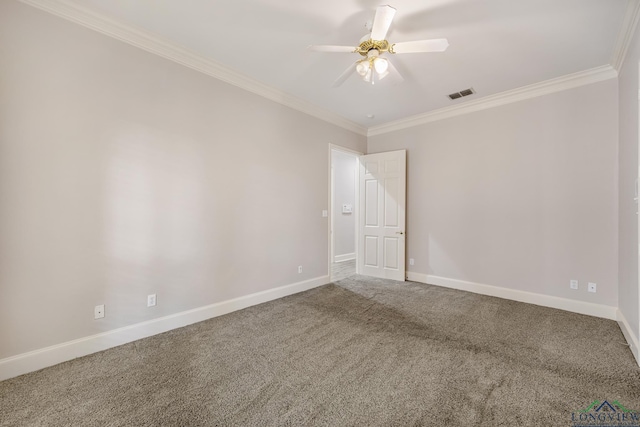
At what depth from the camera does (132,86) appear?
2.53 m

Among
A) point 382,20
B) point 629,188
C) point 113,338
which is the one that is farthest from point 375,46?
point 113,338

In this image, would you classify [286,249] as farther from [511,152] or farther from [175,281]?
[511,152]

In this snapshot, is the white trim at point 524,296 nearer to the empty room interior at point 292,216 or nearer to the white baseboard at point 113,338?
the empty room interior at point 292,216

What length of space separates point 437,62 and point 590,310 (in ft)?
11.0

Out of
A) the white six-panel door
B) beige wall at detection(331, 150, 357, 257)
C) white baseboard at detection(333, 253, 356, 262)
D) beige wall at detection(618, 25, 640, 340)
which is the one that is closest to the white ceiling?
beige wall at detection(618, 25, 640, 340)

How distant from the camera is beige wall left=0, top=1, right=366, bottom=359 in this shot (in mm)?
2016

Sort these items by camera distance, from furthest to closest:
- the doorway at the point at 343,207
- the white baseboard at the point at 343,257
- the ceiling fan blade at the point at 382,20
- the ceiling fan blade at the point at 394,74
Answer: the doorway at the point at 343,207 → the white baseboard at the point at 343,257 → the ceiling fan blade at the point at 394,74 → the ceiling fan blade at the point at 382,20

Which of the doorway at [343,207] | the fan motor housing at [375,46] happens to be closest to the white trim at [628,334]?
the fan motor housing at [375,46]

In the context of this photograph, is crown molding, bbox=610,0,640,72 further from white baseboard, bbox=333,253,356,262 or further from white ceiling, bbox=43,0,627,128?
white baseboard, bbox=333,253,356,262

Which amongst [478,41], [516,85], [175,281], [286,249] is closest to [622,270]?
[516,85]

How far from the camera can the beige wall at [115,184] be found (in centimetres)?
202

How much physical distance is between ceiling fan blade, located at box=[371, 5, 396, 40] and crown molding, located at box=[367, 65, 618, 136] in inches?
101

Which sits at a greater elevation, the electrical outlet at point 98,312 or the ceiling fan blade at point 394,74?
the ceiling fan blade at point 394,74

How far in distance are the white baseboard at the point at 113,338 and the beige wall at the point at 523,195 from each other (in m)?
2.99
